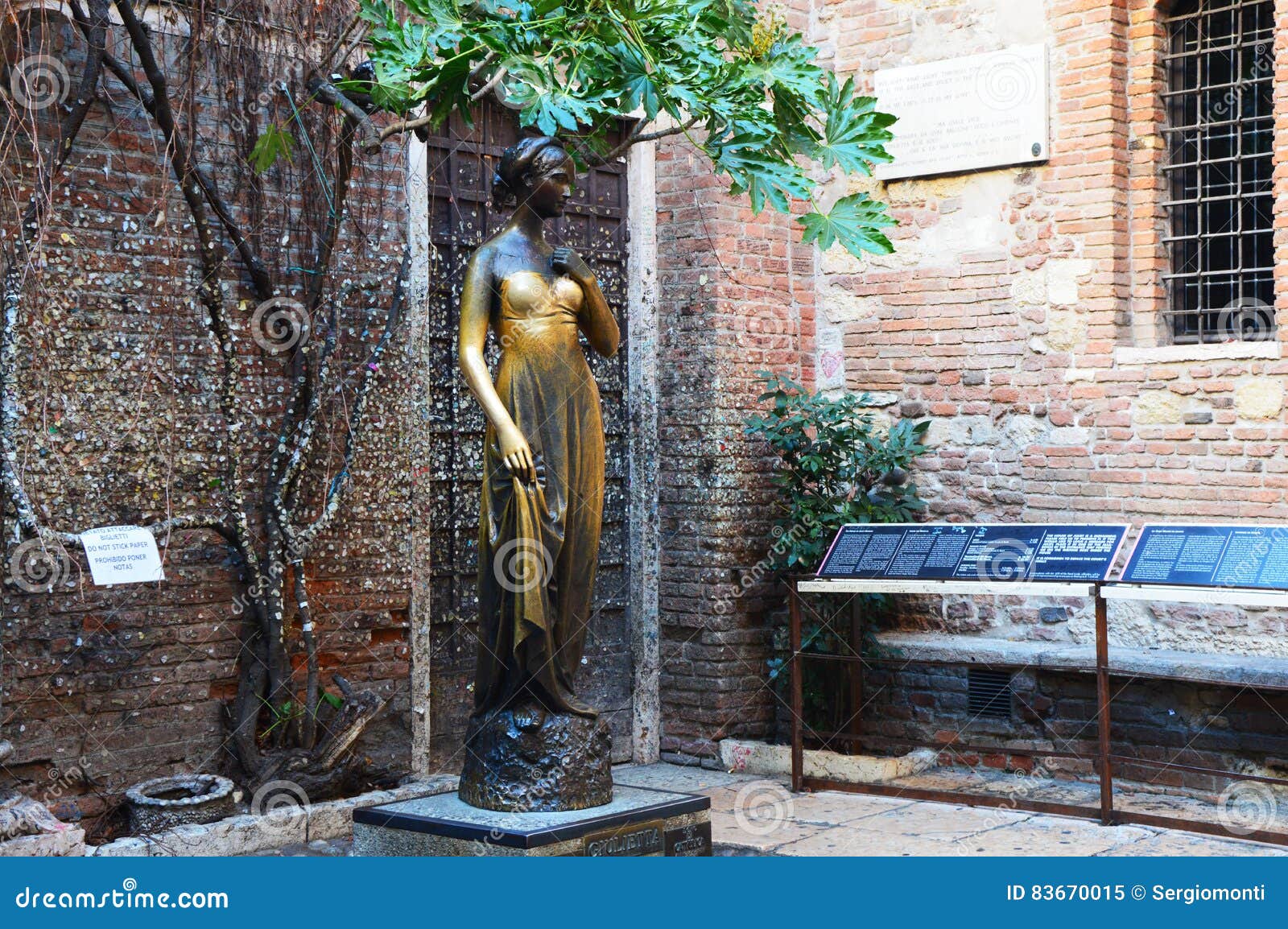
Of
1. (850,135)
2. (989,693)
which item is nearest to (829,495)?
(989,693)

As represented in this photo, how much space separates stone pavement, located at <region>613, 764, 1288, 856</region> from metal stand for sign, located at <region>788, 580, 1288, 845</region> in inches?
1.8

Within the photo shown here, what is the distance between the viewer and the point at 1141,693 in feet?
23.8

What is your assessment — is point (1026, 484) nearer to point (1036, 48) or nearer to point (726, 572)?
point (726, 572)

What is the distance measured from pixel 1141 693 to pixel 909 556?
123 cm

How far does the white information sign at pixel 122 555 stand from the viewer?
239 inches

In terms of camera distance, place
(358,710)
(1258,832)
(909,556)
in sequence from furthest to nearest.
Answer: (909,556) < (358,710) < (1258,832)

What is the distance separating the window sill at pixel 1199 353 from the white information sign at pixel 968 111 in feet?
3.42

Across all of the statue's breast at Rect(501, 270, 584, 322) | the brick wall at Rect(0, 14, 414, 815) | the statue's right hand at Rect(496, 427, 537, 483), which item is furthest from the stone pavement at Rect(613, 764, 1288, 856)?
the statue's breast at Rect(501, 270, 584, 322)

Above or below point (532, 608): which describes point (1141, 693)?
below

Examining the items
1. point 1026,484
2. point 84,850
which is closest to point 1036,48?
point 1026,484

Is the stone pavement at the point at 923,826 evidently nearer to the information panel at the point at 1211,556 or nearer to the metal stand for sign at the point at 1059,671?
the metal stand for sign at the point at 1059,671

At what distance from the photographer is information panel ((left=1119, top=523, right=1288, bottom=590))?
6145mm

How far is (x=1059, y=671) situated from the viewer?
7383 mm

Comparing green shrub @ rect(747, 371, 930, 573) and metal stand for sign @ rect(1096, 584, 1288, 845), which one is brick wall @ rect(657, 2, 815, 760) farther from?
metal stand for sign @ rect(1096, 584, 1288, 845)
